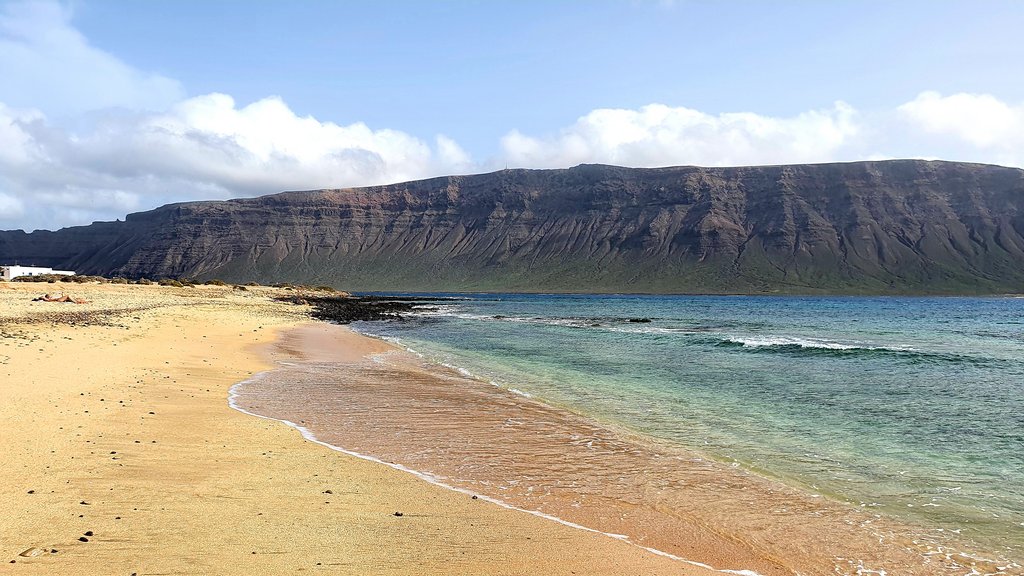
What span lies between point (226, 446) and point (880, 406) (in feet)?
49.4

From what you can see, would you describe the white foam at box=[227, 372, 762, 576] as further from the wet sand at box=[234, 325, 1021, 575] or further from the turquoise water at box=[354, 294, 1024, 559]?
the turquoise water at box=[354, 294, 1024, 559]

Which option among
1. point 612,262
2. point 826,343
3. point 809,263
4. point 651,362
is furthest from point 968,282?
point 651,362

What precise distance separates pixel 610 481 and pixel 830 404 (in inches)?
385

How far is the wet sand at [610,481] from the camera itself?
6.43m

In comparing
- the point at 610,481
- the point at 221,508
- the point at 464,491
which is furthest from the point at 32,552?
the point at 610,481

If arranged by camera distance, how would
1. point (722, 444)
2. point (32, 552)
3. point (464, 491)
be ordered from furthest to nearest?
point (722, 444) < point (464, 491) < point (32, 552)

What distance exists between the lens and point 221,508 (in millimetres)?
6629

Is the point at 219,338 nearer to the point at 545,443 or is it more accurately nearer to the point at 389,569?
the point at 545,443

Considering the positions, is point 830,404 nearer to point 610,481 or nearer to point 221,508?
point 610,481

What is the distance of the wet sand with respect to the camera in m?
6.43

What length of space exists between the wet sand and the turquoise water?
2.87 ft

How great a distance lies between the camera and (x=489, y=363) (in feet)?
80.0

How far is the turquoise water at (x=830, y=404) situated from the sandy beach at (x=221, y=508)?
16.0 ft

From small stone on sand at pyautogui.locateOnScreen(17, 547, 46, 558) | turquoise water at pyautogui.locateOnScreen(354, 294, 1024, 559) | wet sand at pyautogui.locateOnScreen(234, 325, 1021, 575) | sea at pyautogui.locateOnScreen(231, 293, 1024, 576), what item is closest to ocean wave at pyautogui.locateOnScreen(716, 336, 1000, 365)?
turquoise water at pyautogui.locateOnScreen(354, 294, 1024, 559)
